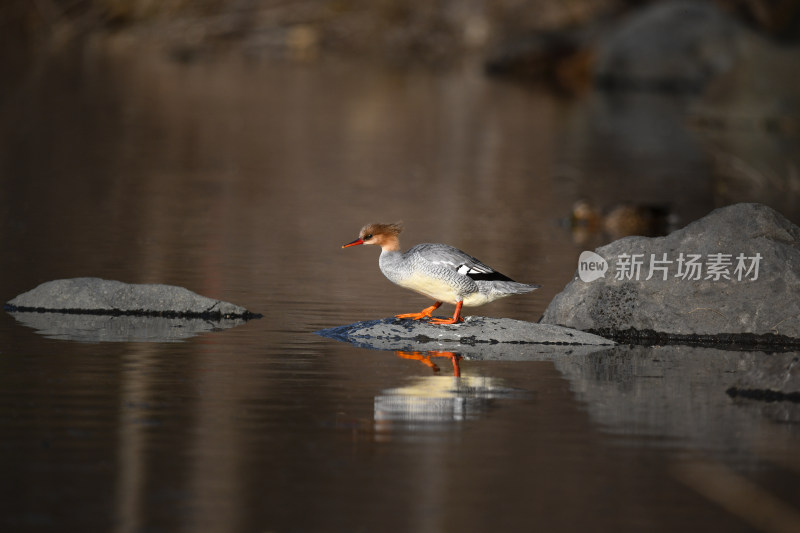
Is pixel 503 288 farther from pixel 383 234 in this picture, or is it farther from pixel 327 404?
pixel 327 404

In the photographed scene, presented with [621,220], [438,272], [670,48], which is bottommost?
[438,272]

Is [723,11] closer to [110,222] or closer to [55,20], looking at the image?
[55,20]

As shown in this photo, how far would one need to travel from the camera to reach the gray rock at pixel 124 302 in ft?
34.6

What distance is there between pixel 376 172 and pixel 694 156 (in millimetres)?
6322

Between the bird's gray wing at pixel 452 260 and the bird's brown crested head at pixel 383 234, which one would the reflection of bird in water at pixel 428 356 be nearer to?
the bird's gray wing at pixel 452 260

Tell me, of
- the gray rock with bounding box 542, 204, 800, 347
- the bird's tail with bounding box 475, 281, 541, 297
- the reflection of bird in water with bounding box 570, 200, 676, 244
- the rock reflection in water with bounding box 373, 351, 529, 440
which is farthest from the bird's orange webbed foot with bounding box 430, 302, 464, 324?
the reflection of bird in water with bounding box 570, 200, 676, 244

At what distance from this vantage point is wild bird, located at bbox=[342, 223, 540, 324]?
9.67 m

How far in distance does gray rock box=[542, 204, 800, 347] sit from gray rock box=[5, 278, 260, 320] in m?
2.29

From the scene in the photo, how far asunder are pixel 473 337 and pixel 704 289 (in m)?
1.61

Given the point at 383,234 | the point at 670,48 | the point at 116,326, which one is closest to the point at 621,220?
the point at 383,234

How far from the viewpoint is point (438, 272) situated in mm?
9648

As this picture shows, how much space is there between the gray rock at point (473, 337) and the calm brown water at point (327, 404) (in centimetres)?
23

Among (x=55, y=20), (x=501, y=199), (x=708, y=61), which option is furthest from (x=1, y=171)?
(x=55, y=20)

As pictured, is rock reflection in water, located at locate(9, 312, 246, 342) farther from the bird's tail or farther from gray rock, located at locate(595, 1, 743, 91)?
gray rock, located at locate(595, 1, 743, 91)
